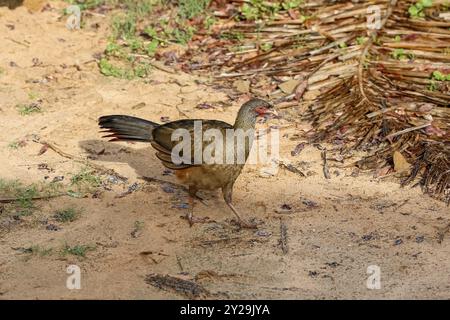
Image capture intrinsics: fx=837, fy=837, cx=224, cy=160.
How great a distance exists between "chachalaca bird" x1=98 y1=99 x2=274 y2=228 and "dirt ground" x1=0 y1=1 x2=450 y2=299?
14.0 inches

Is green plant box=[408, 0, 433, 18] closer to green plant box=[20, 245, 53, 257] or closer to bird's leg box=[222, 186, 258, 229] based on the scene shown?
bird's leg box=[222, 186, 258, 229]

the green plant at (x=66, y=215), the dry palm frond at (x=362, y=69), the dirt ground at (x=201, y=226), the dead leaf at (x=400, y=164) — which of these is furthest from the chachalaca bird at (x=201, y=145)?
the dry palm frond at (x=362, y=69)

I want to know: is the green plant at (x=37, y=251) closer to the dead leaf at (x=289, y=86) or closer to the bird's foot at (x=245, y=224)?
the bird's foot at (x=245, y=224)

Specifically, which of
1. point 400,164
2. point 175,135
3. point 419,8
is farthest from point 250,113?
point 419,8

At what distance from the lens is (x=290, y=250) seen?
6.64 metres

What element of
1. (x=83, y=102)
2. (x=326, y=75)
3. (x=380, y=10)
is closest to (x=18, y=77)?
(x=83, y=102)

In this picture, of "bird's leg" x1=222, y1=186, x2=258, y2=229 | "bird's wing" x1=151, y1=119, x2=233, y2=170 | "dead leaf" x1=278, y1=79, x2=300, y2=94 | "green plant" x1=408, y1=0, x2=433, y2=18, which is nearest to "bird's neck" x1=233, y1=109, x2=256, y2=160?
"bird's wing" x1=151, y1=119, x2=233, y2=170

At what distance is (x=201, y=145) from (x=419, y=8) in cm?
422

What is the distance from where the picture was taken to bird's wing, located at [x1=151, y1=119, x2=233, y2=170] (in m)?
6.89

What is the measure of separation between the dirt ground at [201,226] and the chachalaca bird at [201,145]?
0.36m

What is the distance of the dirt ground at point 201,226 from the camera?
6.14 m

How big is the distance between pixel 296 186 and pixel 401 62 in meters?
2.38

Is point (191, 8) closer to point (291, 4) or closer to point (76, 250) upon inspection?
point (291, 4)
